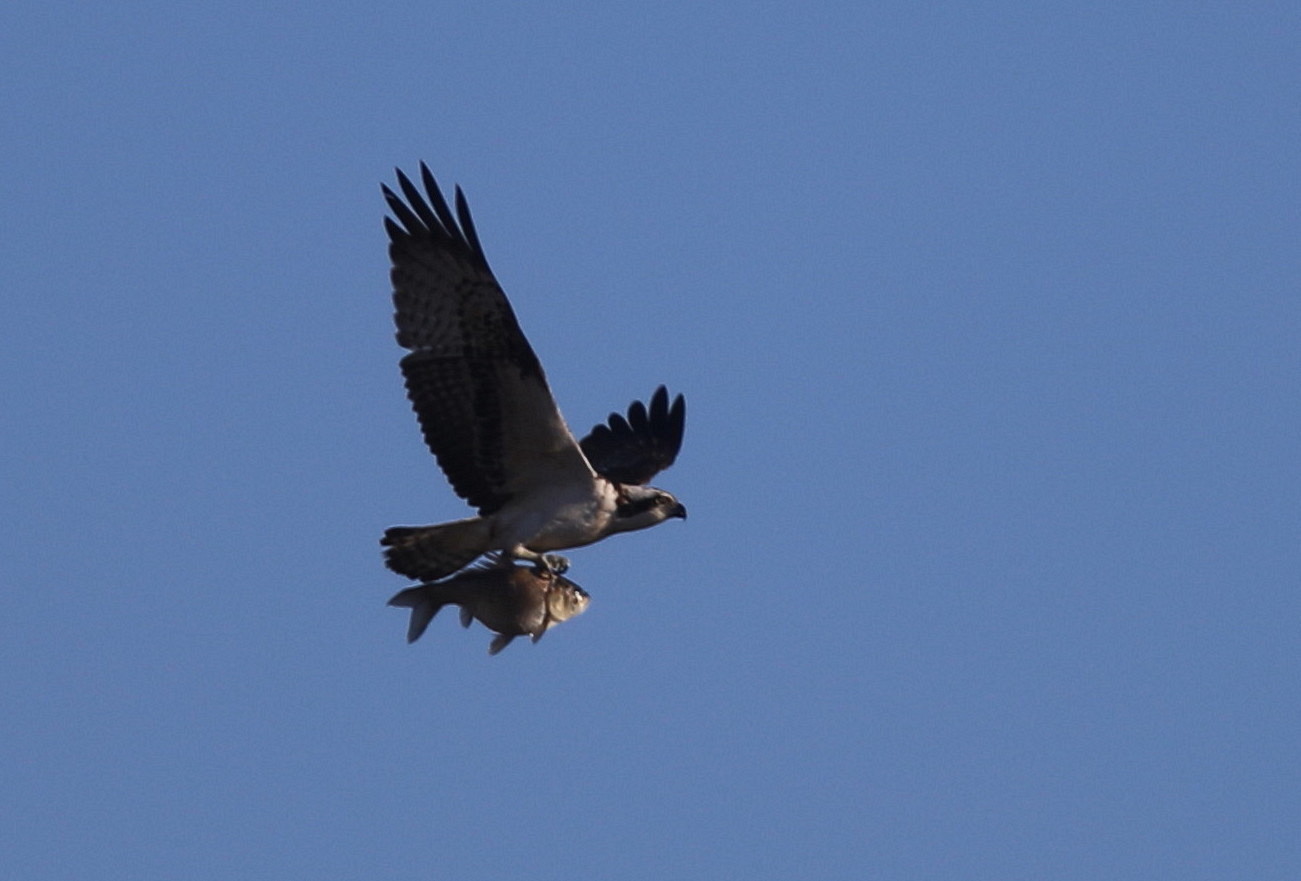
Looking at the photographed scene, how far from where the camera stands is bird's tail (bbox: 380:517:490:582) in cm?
1011

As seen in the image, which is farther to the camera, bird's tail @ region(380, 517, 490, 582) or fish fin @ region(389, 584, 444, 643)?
bird's tail @ region(380, 517, 490, 582)

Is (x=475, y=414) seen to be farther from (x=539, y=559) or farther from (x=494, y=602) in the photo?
(x=494, y=602)

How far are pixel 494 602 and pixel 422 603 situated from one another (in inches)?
12.3

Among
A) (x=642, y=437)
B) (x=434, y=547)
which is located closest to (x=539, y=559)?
(x=434, y=547)

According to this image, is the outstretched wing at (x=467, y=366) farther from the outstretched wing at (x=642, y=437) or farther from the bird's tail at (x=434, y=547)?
the outstretched wing at (x=642, y=437)

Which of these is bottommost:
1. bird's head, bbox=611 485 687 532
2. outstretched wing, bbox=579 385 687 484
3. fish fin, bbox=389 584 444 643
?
fish fin, bbox=389 584 444 643

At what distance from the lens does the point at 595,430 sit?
41.7 ft

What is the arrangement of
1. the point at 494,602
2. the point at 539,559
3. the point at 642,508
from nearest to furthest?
the point at 494,602, the point at 539,559, the point at 642,508

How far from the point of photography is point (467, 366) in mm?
10008

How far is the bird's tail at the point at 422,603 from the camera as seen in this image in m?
8.66

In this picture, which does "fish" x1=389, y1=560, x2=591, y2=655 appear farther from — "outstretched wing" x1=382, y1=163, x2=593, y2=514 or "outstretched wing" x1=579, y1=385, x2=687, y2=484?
"outstretched wing" x1=579, y1=385, x2=687, y2=484

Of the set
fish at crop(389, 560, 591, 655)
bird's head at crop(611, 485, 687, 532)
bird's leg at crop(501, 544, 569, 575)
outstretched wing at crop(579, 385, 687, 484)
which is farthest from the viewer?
outstretched wing at crop(579, 385, 687, 484)

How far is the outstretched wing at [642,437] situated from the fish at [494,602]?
11.8ft

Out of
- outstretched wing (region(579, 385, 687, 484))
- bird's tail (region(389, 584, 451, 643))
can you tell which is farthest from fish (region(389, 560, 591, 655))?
outstretched wing (region(579, 385, 687, 484))
